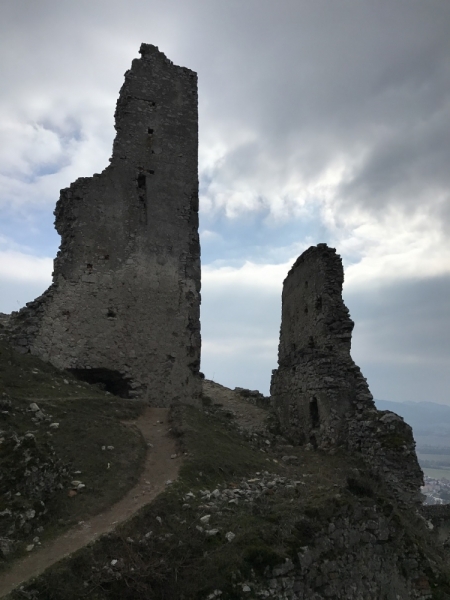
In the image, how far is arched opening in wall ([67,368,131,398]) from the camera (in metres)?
14.1

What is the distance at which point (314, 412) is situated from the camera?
1438 cm

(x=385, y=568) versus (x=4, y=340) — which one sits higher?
(x=4, y=340)

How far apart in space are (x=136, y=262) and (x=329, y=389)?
7.11 meters

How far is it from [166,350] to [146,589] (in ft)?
31.4

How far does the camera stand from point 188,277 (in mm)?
16031

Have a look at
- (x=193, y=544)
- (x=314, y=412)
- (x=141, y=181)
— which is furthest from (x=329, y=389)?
(x=141, y=181)

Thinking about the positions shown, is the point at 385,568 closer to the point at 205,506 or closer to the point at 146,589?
the point at 205,506

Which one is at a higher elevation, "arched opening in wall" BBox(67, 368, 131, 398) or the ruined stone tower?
the ruined stone tower

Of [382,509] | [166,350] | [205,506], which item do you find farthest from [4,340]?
[382,509]

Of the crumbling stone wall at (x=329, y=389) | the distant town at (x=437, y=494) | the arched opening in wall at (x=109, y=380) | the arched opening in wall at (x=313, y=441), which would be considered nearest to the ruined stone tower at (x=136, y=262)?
the arched opening in wall at (x=109, y=380)

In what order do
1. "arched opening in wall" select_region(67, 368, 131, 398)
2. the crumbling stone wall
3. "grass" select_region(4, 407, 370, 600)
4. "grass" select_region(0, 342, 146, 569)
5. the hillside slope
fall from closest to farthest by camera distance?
1. "grass" select_region(4, 407, 370, 600)
2. the hillside slope
3. "grass" select_region(0, 342, 146, 569)
4. the crumbling stone wall
5. "arched opening in wall" select_region(67, 368, 131, 398)

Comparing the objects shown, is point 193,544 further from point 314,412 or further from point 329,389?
point 314,412

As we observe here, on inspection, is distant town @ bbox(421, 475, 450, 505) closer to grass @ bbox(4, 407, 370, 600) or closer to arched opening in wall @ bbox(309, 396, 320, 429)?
arched opening in wall @ bbox(309, 396, 320, 429)

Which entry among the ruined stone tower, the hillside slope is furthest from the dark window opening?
the hillside slope
